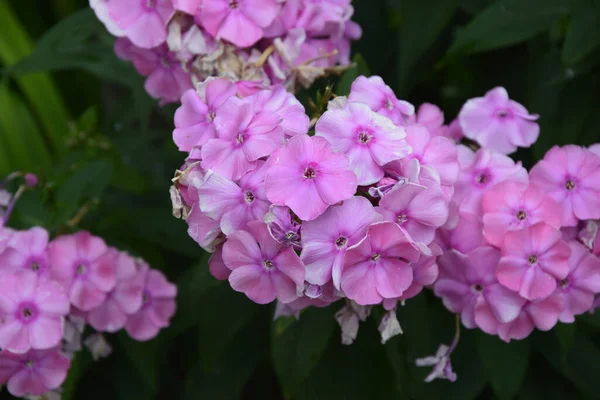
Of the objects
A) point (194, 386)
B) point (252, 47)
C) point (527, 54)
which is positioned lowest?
point (194, 386)

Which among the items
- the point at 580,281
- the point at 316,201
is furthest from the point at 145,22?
the point at 580,281

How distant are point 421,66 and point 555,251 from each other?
0.58 meters

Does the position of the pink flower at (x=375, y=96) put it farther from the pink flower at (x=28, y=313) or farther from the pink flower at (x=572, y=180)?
the pink flower at (x=28, y=313)

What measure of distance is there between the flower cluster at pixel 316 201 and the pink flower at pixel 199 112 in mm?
24

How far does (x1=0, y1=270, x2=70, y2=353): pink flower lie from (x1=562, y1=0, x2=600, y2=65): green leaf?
79cm

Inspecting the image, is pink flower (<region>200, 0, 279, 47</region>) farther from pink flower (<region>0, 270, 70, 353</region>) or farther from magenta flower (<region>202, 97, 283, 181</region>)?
pink flower (<region>0, 270, 70, 353</region>)

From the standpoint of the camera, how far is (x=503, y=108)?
3.32 feet

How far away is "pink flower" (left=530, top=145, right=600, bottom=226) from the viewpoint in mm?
890

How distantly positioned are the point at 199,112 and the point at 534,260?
1.45 feet

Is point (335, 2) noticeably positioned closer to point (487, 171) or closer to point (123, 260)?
point (487, 171)

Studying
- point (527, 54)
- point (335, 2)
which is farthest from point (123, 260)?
point (527, 54)

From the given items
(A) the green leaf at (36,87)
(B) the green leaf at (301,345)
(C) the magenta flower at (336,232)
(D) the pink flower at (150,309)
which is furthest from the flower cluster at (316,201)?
(A) the green leaf at (36,87)

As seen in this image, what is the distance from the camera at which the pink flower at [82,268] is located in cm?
104

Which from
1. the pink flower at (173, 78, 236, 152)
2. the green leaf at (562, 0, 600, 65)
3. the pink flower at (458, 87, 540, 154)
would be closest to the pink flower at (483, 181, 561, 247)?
the pink flower at (458, 87, 540, 154)
